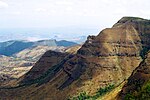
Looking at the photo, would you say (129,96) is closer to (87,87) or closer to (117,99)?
(117,99)

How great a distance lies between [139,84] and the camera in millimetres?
151875

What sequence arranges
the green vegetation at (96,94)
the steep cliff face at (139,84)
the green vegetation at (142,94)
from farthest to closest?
the green vegetation at (96,94) → the steep cliff face at (139,84) → the green vegetation at (142,94)

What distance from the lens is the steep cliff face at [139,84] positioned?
13738 centimetres

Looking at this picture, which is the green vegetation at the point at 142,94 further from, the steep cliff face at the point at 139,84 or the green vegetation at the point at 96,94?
the green vegetation at the point at 96,94

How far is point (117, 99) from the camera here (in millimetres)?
155750

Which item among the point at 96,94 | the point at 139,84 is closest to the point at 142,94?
the point at 139,84

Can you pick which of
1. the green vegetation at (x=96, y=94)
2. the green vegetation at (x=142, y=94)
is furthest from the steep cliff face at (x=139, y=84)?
the green vegetation at (x=96, y=94)

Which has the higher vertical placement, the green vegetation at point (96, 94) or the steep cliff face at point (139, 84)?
the steep cliff face at point (139, 84)

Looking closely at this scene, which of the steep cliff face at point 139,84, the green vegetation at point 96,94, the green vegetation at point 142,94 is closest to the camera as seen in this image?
the green vegetation at point 142,94

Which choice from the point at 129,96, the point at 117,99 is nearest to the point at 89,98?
the point at 117,99

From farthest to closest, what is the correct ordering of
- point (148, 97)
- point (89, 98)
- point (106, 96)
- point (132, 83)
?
point (89, 98)
point (106, 96)
point (132, 83)
point (148, 97)

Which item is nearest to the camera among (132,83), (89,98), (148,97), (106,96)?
(148,97)

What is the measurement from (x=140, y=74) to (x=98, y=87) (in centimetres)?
4515

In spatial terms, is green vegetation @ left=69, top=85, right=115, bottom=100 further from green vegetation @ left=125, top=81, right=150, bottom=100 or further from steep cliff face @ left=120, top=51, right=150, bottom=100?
green vegetation @ left=125, top=81, right=150, bottom=100
